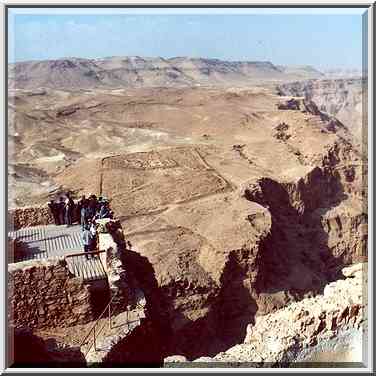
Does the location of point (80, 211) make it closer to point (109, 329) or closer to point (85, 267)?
point (85, 267)

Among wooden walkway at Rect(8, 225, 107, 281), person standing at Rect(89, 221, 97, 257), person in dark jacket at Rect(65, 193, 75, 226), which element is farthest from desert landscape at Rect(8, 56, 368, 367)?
person standing at Rect(89, 221, 97, 257)

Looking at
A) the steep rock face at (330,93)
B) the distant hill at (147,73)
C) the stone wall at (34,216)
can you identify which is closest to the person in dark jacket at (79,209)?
the stone wall at (34,216)

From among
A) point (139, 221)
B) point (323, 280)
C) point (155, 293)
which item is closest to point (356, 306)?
point (155, 293)

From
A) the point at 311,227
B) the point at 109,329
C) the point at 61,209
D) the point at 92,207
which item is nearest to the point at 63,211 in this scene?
the point at 61,209

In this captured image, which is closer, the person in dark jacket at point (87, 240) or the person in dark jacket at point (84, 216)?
the person in dark jacket at point (87, 240)

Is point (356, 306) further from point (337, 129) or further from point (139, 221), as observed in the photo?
point (337, 129)

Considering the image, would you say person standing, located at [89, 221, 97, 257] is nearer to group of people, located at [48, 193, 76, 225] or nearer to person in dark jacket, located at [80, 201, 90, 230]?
person in dark jacket, located at [80, 201, 90, 230]

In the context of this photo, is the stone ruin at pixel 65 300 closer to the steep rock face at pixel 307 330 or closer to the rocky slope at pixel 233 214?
the steep rock face at pixel 307 330

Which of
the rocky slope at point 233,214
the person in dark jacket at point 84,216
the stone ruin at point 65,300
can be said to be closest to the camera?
the stone ruin at point 65,300
